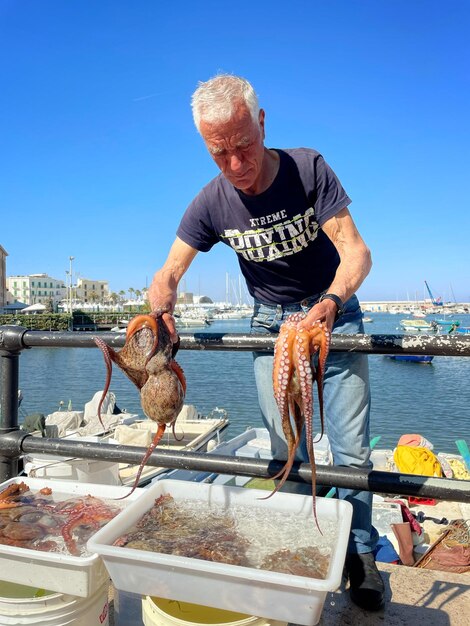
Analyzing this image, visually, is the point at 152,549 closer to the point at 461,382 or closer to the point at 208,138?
the point at 208,138

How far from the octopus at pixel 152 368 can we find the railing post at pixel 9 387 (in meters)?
0.73

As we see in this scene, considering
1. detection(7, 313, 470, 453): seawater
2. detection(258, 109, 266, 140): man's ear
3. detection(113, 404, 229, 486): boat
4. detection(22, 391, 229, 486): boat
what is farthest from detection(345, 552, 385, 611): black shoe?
detection(7, 313, 470, 453): seawater

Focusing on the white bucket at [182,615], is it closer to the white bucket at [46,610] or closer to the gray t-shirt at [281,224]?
the white bucket at [46,610]

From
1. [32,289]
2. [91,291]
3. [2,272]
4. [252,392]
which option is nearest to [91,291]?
[91,291]

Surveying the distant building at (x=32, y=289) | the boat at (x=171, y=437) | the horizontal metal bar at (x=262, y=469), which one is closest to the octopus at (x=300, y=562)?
the horizontal metal bar at (x=262, y=469)

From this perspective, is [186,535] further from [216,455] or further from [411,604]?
[411,604]

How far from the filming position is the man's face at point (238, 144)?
2.33m

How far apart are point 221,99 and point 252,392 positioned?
29.3 m

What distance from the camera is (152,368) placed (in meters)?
1.99

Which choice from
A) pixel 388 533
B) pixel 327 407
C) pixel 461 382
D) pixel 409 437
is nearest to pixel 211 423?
pixel 409 437

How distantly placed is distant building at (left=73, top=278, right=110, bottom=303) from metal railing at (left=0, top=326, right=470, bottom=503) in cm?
13672

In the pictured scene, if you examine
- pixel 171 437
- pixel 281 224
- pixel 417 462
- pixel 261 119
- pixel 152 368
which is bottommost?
pixel 171 437

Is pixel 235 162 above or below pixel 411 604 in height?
above

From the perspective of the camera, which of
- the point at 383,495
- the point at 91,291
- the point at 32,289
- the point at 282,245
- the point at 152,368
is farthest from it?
the point at 91,291
